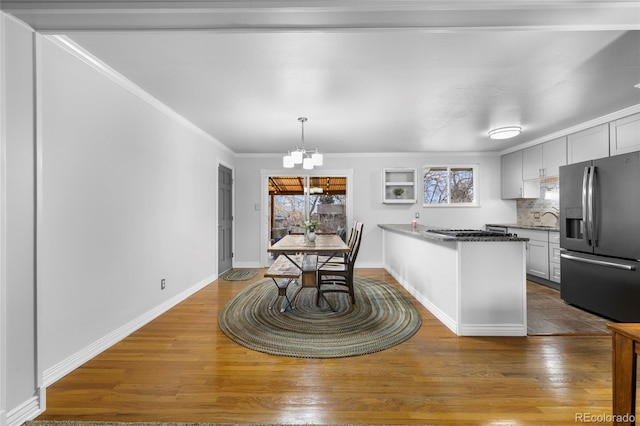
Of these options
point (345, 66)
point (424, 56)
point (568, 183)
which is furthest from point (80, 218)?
point (568, 183)

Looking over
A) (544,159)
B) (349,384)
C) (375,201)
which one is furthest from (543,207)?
(349,384)

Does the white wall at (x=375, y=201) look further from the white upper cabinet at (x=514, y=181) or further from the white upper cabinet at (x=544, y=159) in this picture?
the white upper cabinet at (x=544, y=159)

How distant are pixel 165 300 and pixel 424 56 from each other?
3473 mm

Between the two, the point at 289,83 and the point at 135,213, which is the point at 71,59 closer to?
the point at 135,213

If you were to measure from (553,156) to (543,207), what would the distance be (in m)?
1.05

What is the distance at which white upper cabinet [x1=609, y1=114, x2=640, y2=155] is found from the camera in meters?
3.15

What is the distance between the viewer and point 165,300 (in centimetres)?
318

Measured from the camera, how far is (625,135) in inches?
129

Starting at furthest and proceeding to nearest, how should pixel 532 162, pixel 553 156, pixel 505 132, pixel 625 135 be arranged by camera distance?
pixel 532 162 → pixel 553 156 → pixel 505 132 → pixel 625 135

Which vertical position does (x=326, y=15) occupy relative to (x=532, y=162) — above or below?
above

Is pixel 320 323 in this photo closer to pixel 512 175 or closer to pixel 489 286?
pixel 489 286

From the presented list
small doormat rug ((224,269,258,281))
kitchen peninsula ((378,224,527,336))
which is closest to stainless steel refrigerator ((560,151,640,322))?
kitchen peninsula ((378,224,527,336))

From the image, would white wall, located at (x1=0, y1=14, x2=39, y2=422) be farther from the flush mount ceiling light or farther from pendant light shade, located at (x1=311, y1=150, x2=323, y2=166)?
the flush mount ceiling light

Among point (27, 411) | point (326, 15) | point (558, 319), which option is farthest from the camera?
point (558, 319)
